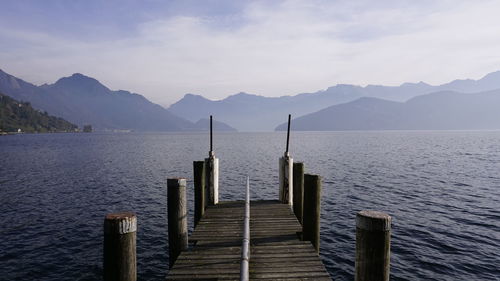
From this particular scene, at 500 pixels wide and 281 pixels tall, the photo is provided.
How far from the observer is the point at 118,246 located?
17.0 feet

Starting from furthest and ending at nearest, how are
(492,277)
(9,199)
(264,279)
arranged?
(9,199), (492,277), (264,279)

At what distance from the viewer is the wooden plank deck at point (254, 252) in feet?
20.9

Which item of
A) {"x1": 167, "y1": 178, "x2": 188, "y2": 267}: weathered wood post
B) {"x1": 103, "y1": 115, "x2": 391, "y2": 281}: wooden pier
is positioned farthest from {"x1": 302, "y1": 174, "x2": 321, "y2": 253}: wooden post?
{"x1": 167, "y1": 178, "x2": 188, "y2": 267}: weathered wood post

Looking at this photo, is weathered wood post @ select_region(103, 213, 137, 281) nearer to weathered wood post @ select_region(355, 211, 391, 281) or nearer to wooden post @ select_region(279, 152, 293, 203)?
weathered wood post @ select_region(355, 211, 391, 281)

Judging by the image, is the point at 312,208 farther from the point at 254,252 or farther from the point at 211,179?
the point at 211,179

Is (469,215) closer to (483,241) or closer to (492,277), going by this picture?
(483,241)

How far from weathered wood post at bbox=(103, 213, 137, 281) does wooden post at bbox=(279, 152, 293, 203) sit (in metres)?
7.58

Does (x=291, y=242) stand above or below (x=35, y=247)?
above

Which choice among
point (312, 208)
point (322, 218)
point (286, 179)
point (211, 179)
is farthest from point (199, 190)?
point (322, 218)

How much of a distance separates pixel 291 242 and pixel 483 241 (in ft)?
42.1

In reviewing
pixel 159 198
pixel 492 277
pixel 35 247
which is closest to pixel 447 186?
pixel 492 277

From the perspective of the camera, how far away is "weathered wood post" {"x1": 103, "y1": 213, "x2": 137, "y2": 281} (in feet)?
16.8

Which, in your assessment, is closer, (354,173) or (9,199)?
(9,199)

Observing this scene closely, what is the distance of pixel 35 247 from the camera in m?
14.7
